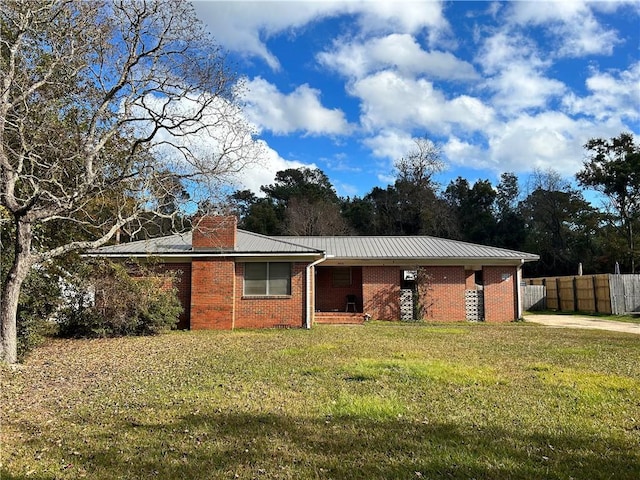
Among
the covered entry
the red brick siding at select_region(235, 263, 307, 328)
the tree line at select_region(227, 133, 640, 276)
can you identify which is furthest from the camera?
the tree line at select_region(227, 133, 640, 276)

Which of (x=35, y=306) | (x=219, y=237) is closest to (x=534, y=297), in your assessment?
(x=219, y=237)

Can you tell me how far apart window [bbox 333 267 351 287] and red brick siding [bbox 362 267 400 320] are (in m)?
2.06

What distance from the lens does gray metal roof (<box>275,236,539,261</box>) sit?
61.3ft

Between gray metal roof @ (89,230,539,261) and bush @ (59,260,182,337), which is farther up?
gray metal roof @ (89,230,539,261)

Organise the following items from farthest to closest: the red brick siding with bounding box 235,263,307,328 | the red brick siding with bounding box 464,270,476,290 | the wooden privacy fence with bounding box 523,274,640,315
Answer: the wooden privacy fence with bounding box 523,274,640,315
the red brick siding with bounding box 464,270,476,290
the red brick siding with bounding box 235,263,307,328

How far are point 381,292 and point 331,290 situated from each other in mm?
2876

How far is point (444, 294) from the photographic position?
19016mm

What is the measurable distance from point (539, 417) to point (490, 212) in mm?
42578

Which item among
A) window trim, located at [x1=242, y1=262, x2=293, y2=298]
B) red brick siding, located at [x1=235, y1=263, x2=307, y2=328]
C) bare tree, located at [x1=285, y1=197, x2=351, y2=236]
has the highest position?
bare tree, located at [x1=285, y1=197, x2=351, y2=236]

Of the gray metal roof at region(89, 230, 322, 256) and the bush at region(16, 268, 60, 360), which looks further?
the gray metal roof at region(89, 230, 322, 256)

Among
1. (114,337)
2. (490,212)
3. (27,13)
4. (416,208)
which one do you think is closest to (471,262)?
(114,337)

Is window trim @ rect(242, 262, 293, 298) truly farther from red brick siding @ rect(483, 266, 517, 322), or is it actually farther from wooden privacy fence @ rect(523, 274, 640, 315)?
wooden privacy fence @ rect(523, 274, 640, 315)

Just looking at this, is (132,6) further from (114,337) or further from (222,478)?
(222,478)

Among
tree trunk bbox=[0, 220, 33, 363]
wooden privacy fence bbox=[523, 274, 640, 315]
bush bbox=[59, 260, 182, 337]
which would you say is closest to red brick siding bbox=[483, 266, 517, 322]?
wooden privacy fence bbox=[523, 274, 640, 315]
